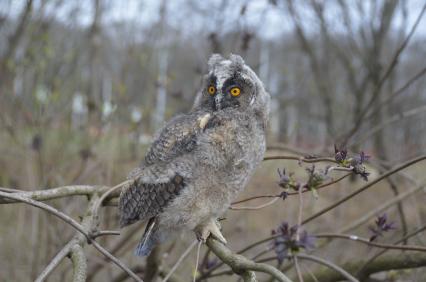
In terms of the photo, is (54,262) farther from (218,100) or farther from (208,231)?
(218,100)

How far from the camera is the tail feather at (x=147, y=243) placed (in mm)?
2057

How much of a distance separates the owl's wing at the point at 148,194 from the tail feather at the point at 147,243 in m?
0.10

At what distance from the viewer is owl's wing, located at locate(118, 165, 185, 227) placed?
6.52 ft

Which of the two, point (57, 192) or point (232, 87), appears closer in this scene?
point (57, 192)

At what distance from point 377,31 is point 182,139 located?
18.4ft

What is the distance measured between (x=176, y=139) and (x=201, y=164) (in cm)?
15

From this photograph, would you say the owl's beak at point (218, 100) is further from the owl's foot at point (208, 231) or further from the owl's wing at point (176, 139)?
the owl's foot at point (208, 231)

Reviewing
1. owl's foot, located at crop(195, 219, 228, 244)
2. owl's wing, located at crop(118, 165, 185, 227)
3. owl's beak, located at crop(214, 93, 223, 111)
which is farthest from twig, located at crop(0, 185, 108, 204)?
owl's beak, located at crop(214, 93, 223, 111)

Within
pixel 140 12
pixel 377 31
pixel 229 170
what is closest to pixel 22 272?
Answer: pixel 140 12

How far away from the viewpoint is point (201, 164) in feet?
6.59

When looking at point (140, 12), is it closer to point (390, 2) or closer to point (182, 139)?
point (182, 139)

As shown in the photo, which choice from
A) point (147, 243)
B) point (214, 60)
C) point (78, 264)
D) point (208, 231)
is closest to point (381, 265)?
point (208, 231)

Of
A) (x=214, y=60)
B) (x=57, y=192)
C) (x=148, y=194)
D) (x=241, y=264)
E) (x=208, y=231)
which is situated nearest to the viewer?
(x=241, y=264)

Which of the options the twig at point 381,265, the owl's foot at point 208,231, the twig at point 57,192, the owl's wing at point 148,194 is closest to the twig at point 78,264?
the twig at point 57,192
